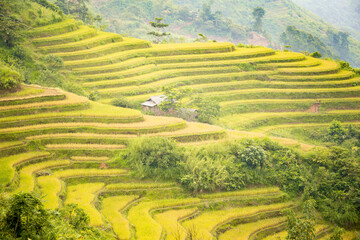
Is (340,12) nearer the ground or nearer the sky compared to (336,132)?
nearer the sky

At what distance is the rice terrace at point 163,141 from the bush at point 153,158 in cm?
6

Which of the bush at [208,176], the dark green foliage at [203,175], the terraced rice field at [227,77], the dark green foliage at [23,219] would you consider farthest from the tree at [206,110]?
the dark green foliage at [23,219]

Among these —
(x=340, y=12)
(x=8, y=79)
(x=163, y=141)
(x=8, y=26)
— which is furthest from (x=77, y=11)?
(x=340, y=12)

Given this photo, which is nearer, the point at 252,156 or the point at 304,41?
the point at 252,156

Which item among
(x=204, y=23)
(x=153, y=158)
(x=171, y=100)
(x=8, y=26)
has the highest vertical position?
(x=204, y=23)

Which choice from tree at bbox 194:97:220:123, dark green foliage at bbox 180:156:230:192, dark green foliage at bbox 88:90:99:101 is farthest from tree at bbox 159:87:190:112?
dark green foliage at bbox 180:156:230:192

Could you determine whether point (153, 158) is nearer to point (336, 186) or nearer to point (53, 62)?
point (336, 186)

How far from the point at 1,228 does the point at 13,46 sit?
66.5ft

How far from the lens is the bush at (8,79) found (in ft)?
49.8

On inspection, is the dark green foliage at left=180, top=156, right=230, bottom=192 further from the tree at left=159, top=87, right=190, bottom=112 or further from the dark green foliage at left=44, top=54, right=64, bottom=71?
the dark green foliage at left=44, top=54, right=64, bottom=71

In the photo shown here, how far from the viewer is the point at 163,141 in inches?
537

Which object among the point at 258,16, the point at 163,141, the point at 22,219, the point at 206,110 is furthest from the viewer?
the point at 258,16

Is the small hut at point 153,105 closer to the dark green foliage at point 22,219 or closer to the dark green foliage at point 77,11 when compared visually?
the dark green foliage at point 22,219

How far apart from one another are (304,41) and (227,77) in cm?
3739
